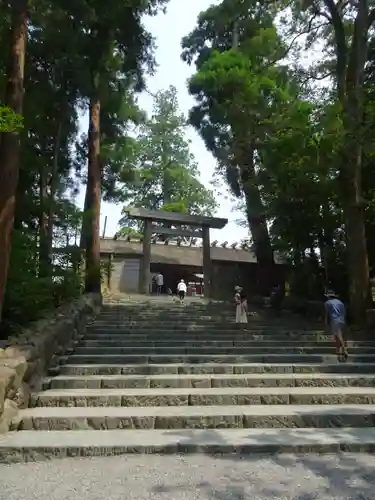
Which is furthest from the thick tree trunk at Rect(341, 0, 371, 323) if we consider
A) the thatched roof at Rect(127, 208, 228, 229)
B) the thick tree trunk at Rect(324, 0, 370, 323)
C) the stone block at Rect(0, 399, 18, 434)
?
the thatched roof at Rect(127, 208, 228, 229)

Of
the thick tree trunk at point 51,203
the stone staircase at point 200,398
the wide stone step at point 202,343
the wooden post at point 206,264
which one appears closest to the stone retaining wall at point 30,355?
the stone staircase at point 200,398

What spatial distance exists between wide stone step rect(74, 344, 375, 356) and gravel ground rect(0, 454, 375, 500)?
388cm

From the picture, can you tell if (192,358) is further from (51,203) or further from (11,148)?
(51,203)

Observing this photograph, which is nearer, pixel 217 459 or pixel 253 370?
pixel 217 459

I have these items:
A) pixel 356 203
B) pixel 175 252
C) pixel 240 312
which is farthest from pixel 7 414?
pixel 175 252

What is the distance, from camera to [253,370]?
7523 mm

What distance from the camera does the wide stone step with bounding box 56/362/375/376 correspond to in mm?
7324

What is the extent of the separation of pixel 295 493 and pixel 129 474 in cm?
136

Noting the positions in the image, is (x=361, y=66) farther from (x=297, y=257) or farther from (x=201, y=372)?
(x=201, y=372)

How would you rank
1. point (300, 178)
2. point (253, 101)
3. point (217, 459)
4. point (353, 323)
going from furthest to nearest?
point (253, 101)
point (300, 178)
point (353, 323)
point (217, 459)

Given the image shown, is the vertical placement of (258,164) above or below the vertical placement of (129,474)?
above

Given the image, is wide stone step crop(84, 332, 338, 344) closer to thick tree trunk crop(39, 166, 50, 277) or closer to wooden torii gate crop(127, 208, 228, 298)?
thick tree trunk crop(39, 166, 50, 277)

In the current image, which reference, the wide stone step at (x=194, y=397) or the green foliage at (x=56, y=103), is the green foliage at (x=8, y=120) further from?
the wide stone step at (x=194, y=397)

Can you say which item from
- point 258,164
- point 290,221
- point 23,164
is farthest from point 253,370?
point 258,164
